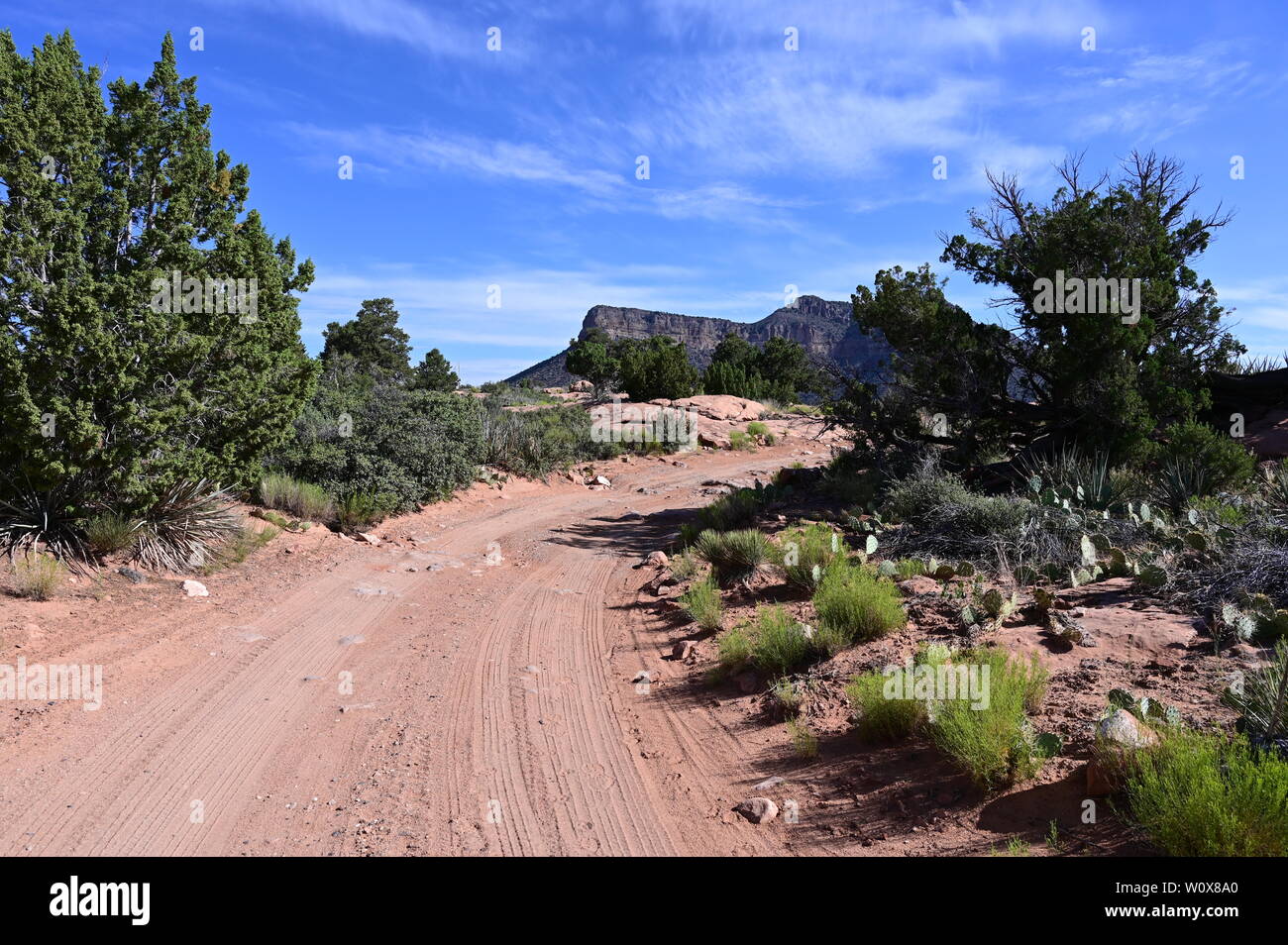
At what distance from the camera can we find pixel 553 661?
6.77 metres

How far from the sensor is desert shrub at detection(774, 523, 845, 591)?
307 inches

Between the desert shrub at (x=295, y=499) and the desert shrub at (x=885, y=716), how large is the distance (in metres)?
9.24

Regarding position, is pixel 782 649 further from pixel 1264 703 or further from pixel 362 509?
pixel 362 509

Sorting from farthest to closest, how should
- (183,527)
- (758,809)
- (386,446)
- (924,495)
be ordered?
(386,446) → (924,495) → (183,527) → (758,809)

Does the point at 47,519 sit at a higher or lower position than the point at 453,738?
higher

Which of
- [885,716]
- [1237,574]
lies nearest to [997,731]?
[885,716]

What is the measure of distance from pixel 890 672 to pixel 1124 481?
671 cm

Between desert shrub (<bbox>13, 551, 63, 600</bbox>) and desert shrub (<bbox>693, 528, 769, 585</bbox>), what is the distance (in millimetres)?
6776

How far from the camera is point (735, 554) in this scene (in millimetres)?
8977

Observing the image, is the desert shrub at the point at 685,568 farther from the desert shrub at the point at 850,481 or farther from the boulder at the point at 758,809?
the boulder at the point at 758,809

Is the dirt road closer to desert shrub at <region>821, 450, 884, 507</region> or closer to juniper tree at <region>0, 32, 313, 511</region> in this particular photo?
juniper tree at <region>0, 32, 313, 511</region>

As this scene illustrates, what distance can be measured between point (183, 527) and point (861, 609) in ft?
25.5

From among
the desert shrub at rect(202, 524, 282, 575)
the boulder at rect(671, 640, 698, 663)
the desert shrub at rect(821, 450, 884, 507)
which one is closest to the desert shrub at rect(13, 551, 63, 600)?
the desert shrub at rect(202, 524, 282, 575)

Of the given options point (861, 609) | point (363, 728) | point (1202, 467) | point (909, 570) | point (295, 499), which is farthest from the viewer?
point (295, 499)
